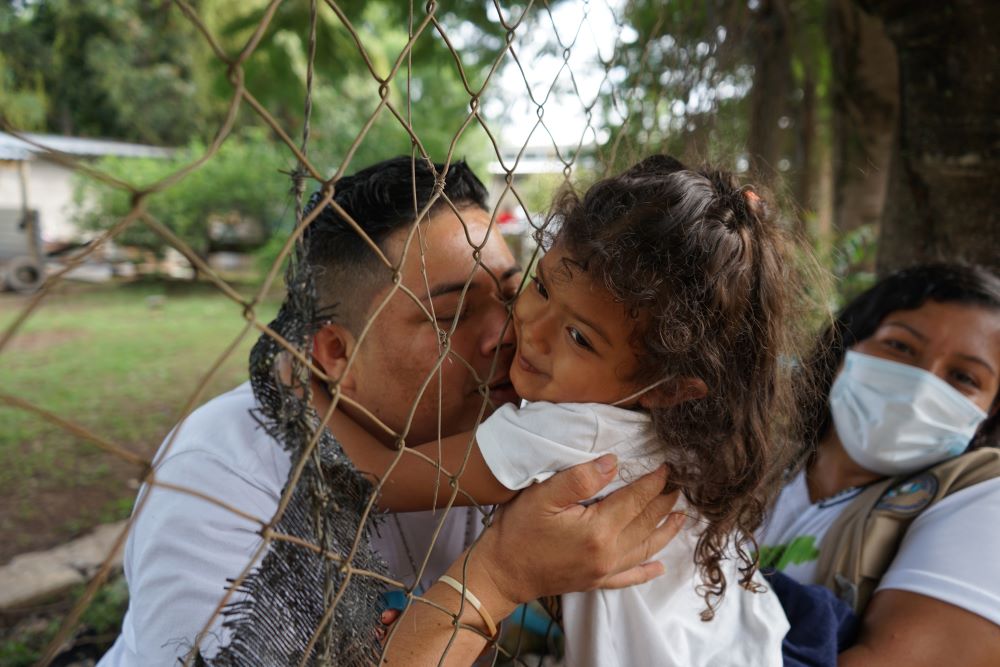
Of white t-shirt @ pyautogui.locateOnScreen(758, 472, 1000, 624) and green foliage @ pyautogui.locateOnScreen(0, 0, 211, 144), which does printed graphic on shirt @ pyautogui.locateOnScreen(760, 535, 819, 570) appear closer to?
white t-shirt @ pyautogui.locateOnScreen(758, 472, 1000, 624)

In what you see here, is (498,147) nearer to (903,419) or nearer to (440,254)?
(440,254)

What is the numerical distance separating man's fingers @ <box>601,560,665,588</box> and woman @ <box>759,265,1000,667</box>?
468 millimetres

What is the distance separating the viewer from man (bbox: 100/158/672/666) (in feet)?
3.47

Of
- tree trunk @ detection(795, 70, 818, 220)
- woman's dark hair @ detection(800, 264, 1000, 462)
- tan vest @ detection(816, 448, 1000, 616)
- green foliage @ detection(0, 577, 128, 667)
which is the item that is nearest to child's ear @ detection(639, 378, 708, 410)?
woman's dark hair @ detection(800, 264, 1000, 462)

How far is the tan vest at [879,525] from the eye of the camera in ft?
5.20

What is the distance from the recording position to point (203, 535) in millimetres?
1169

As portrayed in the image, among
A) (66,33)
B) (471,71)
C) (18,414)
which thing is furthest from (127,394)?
(66,33)

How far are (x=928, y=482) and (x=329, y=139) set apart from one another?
11.4 meters

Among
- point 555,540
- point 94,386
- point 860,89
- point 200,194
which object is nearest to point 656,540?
point 555,540

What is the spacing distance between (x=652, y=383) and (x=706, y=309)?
155mm

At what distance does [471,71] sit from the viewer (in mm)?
4555

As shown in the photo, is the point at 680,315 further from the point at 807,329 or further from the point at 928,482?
the point at 928,482

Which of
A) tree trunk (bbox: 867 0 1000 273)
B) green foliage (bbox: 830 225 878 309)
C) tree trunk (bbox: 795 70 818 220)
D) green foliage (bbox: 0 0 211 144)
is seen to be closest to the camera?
tree trunk (bbox: 867 0 1000 273)

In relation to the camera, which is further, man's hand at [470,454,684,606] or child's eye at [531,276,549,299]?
child's eye at [531,276,549,299]
